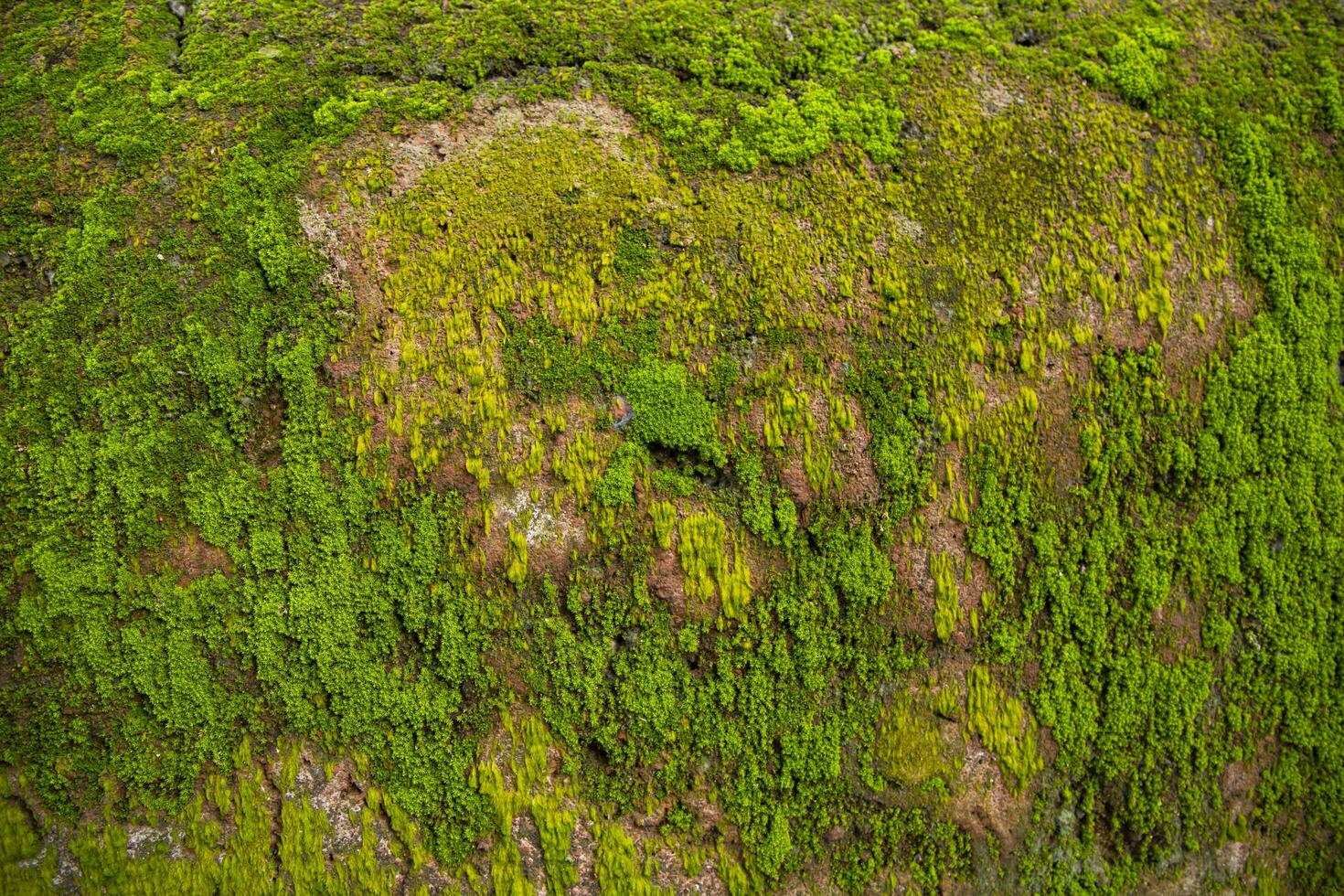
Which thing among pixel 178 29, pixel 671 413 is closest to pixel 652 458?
pixel 671 413

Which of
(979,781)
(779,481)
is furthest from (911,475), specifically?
(979,781)

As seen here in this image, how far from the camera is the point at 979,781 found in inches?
192

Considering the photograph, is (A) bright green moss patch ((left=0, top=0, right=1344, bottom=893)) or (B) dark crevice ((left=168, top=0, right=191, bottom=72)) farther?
(B) dark crevice ((left=168, top=0, right=191, bottom=72))

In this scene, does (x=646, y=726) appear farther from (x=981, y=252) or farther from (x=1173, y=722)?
(x=981, y=252)

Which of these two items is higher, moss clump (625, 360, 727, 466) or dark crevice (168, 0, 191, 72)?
dark crevice (168, 0, 191, 72)

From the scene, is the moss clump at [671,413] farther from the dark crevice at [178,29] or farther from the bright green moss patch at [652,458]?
the dark crevice at [178,29]

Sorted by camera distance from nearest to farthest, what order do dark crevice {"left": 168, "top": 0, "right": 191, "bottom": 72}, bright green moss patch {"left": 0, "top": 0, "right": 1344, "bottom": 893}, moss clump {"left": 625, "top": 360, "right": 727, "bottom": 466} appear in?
bright green moss patch {"left": 0, "top": 0, "right": 1344, "bottom": 893}
moss clump {"left": 625, "top": 360, "right": 727, "bottom": 466}
dark crevice {"left": 168, "top": 0, "right": 191, "bottom": 72}

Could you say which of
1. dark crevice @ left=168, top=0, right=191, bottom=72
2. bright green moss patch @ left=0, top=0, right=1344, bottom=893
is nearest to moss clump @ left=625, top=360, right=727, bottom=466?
bright green moss patch @ left=0, top=0, right=1344, bottom=893

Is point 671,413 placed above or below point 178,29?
below

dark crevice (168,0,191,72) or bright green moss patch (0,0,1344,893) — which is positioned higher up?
dark crevice (168,0,191,72)

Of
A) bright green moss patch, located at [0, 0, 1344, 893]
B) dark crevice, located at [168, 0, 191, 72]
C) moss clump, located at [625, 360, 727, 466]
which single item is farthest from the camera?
dark crevice, located at [168, 0, 191, 72]

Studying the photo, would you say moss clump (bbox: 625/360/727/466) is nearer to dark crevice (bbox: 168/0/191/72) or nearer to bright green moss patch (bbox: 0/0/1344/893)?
bright green moss patch (bbox: 0/0/1344/893)

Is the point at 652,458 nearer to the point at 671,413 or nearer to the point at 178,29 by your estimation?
the point at 671,413

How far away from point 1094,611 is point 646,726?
3.00m
